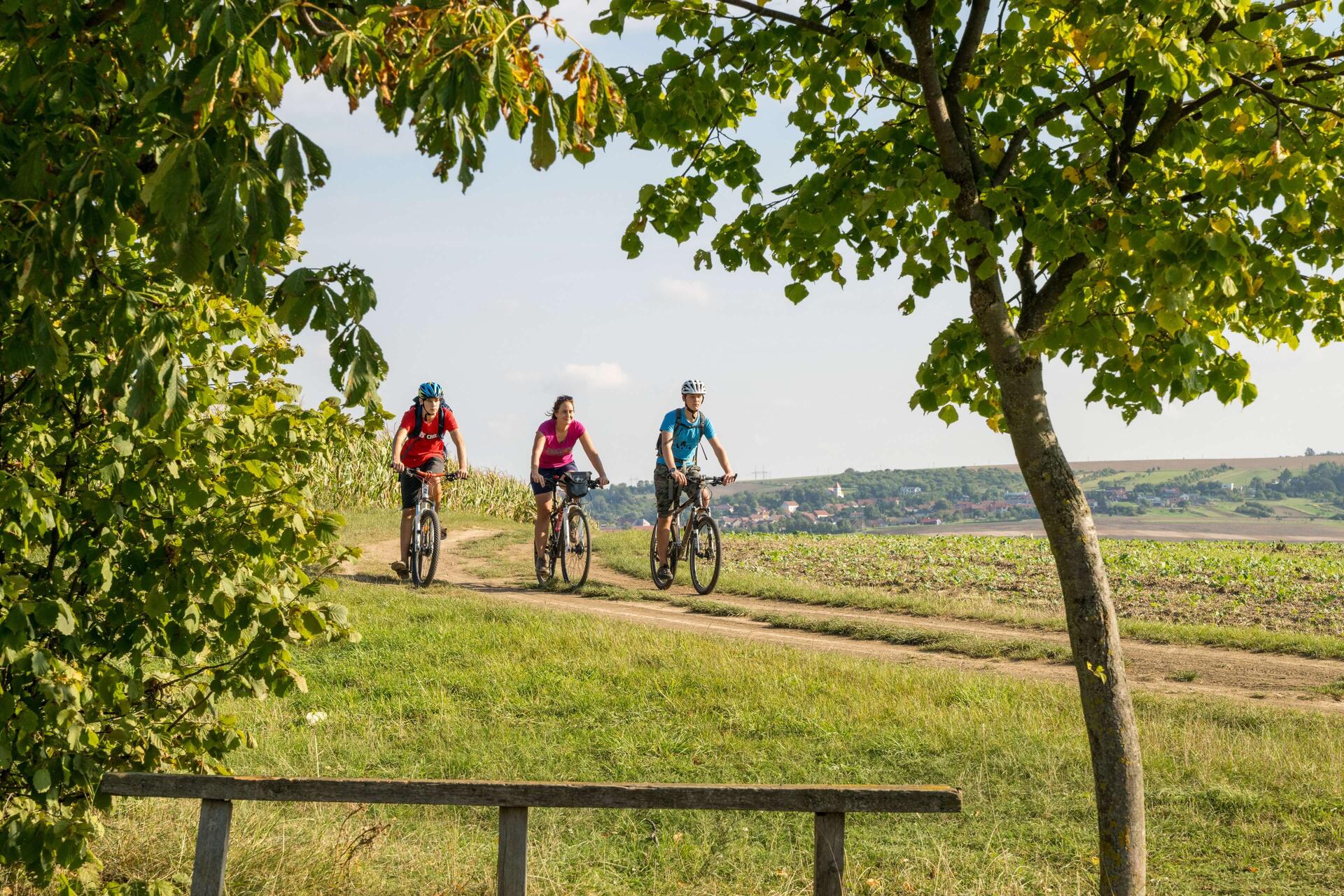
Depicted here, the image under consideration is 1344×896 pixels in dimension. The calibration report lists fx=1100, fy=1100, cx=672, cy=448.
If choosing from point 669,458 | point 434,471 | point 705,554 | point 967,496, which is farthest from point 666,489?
point 967,496

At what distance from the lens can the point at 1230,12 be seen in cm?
503

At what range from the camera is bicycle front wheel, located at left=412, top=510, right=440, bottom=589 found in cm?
1399

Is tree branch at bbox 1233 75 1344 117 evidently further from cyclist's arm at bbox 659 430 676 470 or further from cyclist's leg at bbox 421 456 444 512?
cyclist's leg at bbox 421 456 444 512

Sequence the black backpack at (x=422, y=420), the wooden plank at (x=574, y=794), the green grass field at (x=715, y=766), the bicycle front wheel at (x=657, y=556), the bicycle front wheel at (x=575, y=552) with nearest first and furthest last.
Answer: the wooden plank at (x=574, y=794) → the green grass field at (x=715, y=766) → the black backpack at (x=422, y=420) → the bicycle front wheel at (x=575, y=552) → the bicycle front wheel at (x=657, y=556)

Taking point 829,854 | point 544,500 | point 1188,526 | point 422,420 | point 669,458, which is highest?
point 422,420

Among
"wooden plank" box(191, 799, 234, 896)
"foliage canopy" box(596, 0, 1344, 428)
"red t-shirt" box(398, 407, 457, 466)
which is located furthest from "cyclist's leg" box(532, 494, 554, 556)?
"wooden plank" box(191, 799, 234, 896)

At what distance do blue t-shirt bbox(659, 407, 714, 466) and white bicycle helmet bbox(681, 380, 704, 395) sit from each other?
0.73 feet

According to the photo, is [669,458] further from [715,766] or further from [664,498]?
[715,766]

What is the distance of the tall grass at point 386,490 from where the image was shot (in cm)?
2556

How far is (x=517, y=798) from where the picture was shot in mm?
4133

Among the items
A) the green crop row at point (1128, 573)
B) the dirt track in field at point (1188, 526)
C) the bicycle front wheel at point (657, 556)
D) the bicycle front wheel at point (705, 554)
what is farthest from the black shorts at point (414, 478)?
the dirt track in field at point (1188, 526)

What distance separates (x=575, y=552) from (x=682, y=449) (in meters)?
2.24

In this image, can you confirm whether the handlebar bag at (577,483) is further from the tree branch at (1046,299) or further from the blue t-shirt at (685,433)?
the tree branch at (1046,299)

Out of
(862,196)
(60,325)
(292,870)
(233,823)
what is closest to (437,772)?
(233,823)
